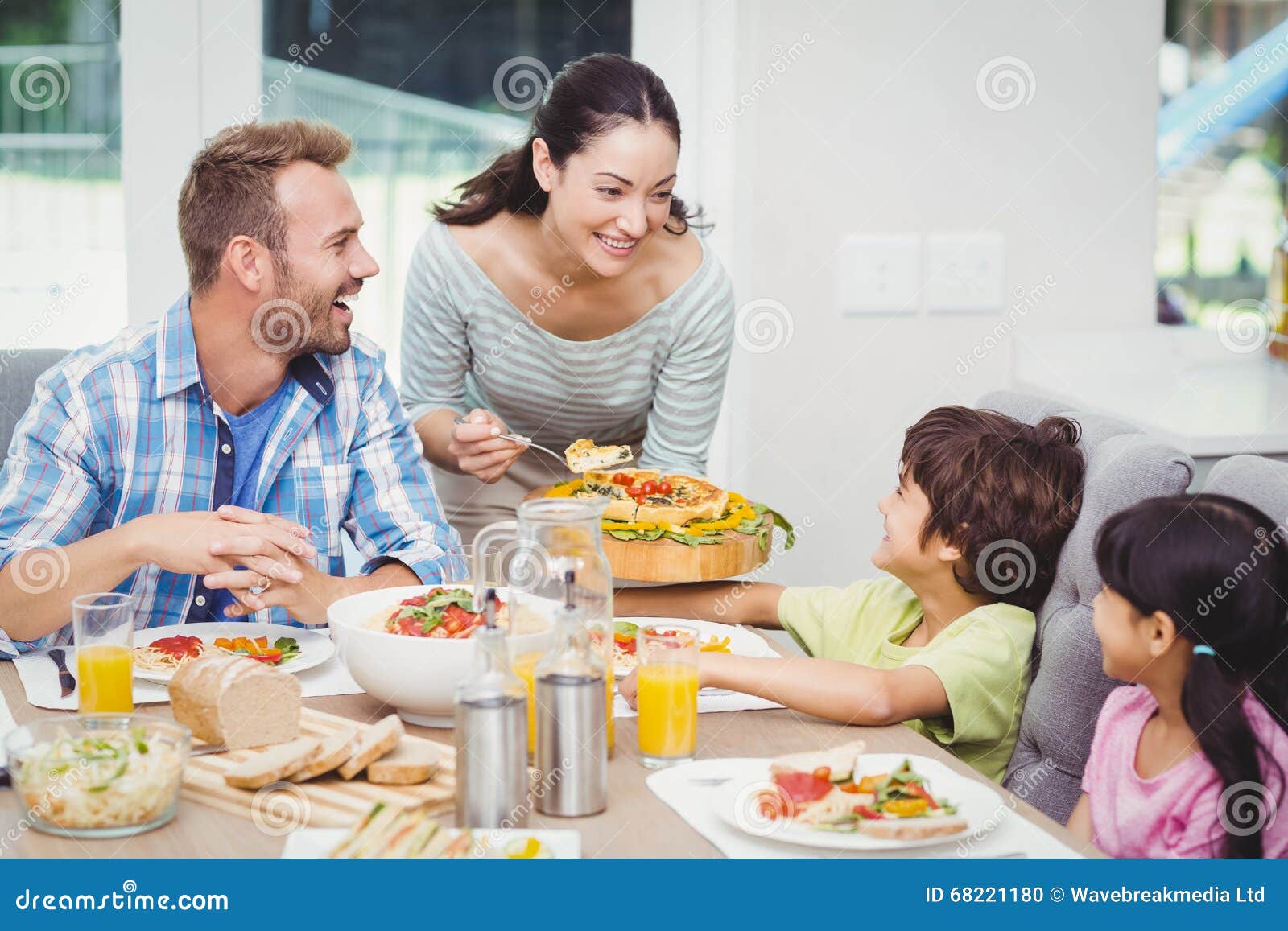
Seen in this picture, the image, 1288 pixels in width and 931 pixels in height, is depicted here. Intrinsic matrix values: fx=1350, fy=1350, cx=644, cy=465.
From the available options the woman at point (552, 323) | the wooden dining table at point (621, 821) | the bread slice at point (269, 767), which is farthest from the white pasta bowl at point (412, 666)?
the woman at point (552, 323)

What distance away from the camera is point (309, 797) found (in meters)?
1.21

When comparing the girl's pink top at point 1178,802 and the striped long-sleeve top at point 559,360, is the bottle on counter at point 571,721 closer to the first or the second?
the girl's pink top at point 1178,802

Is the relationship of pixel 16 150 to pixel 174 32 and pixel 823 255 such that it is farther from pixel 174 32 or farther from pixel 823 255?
pixel 823 255

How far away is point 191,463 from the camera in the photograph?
75.8 inches

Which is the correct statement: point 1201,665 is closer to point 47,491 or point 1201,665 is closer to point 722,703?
point 722,703

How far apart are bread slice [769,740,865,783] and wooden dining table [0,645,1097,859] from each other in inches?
4.3

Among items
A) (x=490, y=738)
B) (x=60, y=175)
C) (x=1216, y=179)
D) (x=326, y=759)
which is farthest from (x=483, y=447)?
(x=1216, y=179)

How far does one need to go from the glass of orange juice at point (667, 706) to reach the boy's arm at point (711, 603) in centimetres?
62

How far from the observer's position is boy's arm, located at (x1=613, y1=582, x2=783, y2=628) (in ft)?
6.46

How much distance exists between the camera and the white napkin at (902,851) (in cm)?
112

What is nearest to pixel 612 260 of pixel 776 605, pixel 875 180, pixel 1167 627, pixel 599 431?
pixel 599 431

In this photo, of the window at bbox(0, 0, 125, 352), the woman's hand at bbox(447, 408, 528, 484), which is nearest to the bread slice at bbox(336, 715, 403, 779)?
the woman's hand at bbox(447, 408, 528, 484)

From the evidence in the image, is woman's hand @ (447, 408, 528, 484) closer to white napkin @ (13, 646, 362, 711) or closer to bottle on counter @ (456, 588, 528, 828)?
white napkin @ (13, 646, 362, 711)

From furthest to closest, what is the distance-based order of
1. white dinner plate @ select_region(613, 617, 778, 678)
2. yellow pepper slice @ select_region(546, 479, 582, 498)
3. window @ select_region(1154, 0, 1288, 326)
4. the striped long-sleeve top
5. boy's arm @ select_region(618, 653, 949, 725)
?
window @ select_region(1154, 0, 1288, 326) → the striped long-sleeve top → yellow pepper slice @ select_region(546, 479, 582, 498) → white dinner plate @ select_region(613, 617, 778, 678) → boy's arm @ select_region(618, 653, 949, 725)
